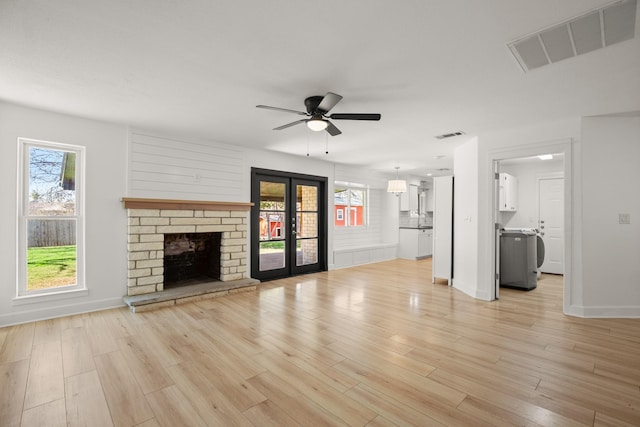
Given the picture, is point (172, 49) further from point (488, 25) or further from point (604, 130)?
point (604, 130)

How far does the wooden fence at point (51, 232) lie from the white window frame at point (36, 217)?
0.19ft

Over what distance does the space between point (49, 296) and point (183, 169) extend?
2.38 metres

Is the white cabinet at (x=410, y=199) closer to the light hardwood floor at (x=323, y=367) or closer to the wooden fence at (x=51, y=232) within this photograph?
the light hardwood floor at (x=323, y=367)

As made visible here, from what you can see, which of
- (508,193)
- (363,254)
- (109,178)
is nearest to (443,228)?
(508,193)

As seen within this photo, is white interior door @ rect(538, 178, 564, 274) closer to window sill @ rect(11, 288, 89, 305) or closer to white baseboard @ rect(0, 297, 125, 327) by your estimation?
white baseboard @ rect(0, 297, 125, 327)

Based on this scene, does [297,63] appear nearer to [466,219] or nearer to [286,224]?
[466,219]

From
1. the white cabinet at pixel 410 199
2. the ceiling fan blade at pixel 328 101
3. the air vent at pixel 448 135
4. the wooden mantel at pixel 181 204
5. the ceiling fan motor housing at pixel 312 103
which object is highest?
the air vent at pixel 448 135

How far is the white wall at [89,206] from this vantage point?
344 cm

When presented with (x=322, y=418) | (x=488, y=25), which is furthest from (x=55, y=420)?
(x=488, y=25)

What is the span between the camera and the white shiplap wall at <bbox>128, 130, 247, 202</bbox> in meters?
4.34

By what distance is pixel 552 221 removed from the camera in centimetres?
632

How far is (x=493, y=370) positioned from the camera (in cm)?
240

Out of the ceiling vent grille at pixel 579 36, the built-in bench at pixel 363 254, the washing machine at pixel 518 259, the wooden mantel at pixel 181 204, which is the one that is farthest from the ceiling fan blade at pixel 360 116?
the built-in bench at pixel 363 254

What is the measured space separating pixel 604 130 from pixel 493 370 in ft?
11.2
